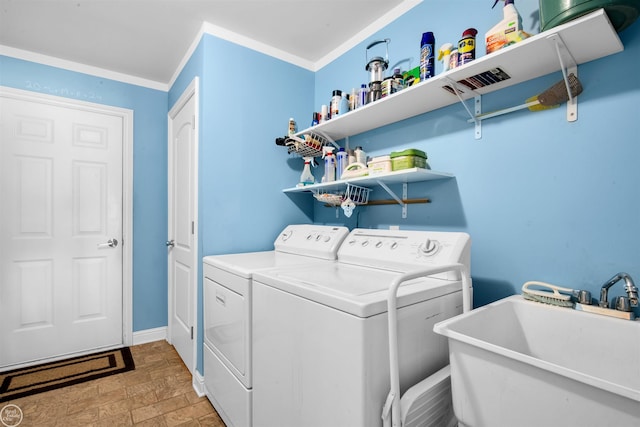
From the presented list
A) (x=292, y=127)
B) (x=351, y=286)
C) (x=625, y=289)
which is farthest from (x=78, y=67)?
(x=625, y=289)

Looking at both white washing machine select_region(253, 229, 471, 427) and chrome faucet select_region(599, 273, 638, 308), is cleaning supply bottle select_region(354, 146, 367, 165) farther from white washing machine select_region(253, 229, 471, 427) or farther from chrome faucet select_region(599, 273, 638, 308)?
chrome faucet select_region(599, 273, 638, 308)

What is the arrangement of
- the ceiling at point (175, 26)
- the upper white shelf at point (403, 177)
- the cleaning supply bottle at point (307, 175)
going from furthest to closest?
the cleaning supply bottle at point (307, 175), the ceiling at point (175, 26), the upper white shelf at point (403, 177)

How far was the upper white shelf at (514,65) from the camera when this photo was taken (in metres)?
0.97

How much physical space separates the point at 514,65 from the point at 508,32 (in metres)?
0.12

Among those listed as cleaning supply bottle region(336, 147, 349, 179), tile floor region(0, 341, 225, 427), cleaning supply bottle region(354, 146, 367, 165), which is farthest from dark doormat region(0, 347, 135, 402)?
cleaning supply bottle region(354, 146, 367, 165)

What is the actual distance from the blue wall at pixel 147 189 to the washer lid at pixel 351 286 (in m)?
1.95

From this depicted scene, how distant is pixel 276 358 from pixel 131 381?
1.56 meters

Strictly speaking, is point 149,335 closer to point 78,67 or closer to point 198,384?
point 198,384

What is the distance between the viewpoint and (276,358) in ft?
4.02

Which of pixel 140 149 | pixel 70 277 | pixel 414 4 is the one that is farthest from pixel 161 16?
pixel 70 277

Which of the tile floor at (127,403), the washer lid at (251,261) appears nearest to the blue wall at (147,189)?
the tile floor at (127,403)

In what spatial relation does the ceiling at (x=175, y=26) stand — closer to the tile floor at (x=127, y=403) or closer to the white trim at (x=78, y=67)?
the white trim at (x=78, y=67)

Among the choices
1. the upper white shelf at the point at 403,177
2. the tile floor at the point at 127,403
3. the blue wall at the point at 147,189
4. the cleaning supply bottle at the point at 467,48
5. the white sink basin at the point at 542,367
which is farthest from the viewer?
the blue wall at the point at 147,189

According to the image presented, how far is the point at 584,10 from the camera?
92 centimetres
